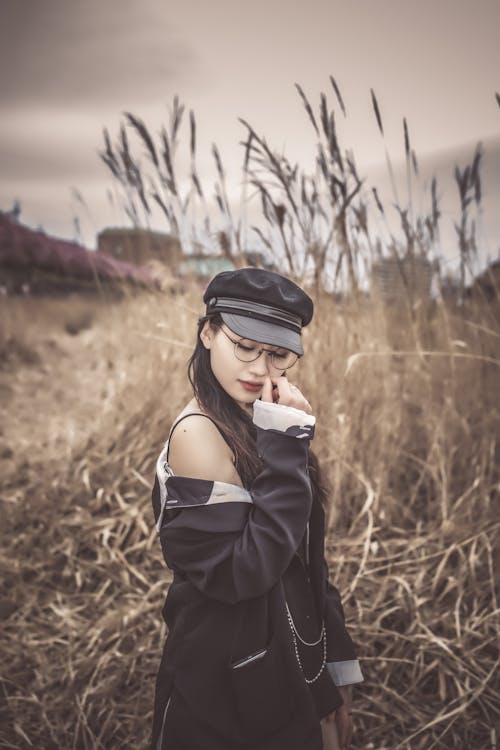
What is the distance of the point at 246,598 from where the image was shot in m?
0.77

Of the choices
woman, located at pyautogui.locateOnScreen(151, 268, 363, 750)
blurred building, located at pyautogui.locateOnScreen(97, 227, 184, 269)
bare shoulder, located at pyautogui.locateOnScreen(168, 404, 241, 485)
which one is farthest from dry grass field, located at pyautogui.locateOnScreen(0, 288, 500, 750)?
bare shoulder, located at pyautogui.locateOnScreen(168, 404, 241, 485)

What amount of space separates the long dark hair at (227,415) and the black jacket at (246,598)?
0.06 metres

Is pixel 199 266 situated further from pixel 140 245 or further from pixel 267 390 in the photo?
pixel 267 390

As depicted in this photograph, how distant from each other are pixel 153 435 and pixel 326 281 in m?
1.13

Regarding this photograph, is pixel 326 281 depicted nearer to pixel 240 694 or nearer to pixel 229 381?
pixel 229 381

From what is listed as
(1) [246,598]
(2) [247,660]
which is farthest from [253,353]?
(2) [247,660]

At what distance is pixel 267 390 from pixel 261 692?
1.65ft

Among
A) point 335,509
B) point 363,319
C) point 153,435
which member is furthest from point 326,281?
point 153,435

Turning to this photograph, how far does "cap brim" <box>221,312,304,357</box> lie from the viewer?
0.81 meters

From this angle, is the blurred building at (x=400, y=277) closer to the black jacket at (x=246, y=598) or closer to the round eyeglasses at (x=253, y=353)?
the round eyeglasses at (x=253, y=353)

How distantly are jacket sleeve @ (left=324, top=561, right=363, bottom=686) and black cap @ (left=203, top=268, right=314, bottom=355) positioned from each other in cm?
51

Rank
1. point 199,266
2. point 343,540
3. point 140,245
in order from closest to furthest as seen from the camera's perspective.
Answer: point 343,540 → point 199,266 → point 140,245

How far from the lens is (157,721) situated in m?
0.87

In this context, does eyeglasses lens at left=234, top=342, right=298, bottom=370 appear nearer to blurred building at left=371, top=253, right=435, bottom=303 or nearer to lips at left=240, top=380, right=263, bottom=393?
lips at left=240, top=380, right=263, bottom=393
